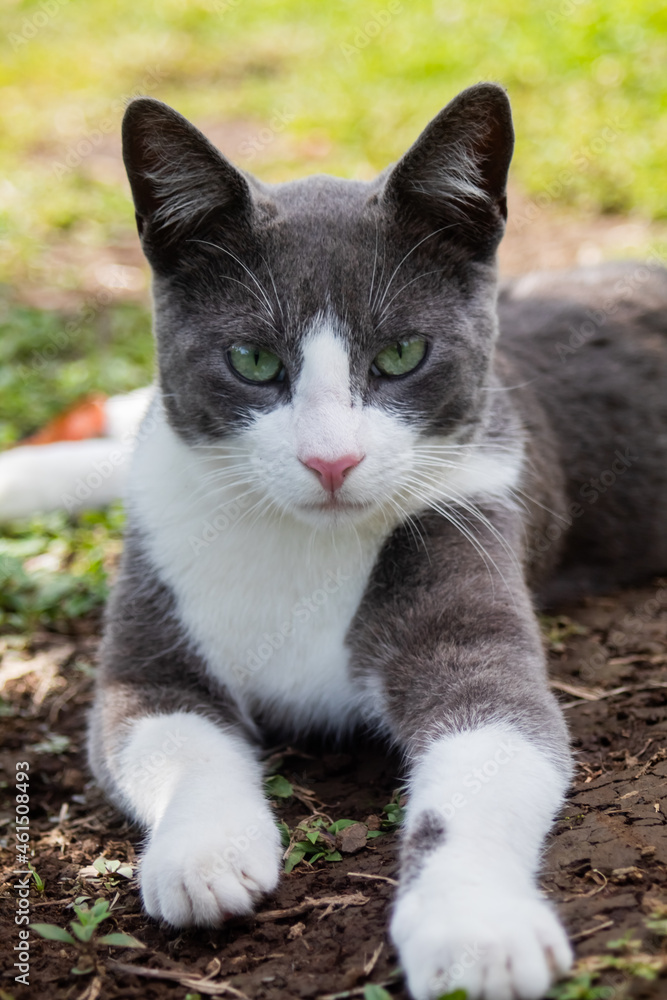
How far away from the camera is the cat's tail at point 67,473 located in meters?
4.59

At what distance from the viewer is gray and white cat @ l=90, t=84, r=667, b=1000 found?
2367mm

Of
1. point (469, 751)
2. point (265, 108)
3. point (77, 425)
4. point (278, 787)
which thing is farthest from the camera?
point (265, 108)

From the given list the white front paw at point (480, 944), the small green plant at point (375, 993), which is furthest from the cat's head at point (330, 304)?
the small green plant at point (375, 993)

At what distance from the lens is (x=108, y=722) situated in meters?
2.87

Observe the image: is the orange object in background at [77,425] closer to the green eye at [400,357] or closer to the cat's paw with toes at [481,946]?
the green eye at [400,357]

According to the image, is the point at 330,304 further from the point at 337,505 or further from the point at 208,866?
the point at 208,866

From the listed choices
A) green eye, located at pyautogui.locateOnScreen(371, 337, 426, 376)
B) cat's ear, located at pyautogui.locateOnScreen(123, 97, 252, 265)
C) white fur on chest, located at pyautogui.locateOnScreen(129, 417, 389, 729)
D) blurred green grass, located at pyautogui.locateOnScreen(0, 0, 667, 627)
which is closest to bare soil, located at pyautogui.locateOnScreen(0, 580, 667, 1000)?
white fur on chest, located at pyautogui.locateOnScreen(129, 417, 389, 729)

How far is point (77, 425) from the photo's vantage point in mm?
5184

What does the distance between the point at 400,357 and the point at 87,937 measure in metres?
1.60

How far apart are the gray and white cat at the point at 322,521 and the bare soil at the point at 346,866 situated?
0.09 meters

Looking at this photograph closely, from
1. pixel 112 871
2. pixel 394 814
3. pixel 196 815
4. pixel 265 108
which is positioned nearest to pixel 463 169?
pixel 394 814

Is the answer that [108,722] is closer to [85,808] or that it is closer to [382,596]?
[85,808]

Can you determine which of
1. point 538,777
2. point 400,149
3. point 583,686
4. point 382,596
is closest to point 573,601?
point 583,686

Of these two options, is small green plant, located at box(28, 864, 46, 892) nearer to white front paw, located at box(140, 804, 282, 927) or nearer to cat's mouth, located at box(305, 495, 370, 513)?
white front paw, located at box(140, 804, 282, 927)
